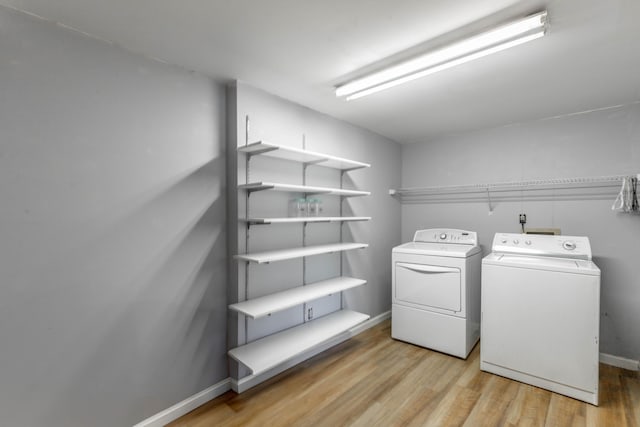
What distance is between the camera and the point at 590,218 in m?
2.88

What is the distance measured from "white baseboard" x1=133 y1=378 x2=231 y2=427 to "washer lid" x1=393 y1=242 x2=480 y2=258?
2.03 meters

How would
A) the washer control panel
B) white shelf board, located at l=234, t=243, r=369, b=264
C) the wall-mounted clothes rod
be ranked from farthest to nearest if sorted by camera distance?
the wall-mounted clothes rod, the washer control panel, white shelf board, located at l=234, t=243, r=369, b=264

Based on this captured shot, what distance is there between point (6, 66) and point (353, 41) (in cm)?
172

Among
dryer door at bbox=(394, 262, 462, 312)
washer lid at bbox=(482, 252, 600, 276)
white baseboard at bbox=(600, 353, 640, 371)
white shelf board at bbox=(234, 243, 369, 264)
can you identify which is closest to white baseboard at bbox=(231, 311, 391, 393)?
dryer door at bbox=(394, 262, 462, 312)

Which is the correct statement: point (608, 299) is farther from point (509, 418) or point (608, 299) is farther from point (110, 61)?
point (110, 61)

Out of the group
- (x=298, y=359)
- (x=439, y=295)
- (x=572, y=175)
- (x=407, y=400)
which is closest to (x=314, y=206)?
(x=298, y=359)

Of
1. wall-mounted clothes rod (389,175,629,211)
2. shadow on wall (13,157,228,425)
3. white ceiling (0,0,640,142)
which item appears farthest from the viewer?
wall-mounted clothes rod (389,175,629,211)

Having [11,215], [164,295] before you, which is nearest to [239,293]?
[164,295]

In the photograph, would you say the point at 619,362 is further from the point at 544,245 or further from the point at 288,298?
the point at 288,298

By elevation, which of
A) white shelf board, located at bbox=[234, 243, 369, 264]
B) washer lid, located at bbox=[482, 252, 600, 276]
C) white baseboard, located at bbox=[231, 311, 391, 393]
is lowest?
white baseboard, located at bbox=[231, 311, 391, 393]

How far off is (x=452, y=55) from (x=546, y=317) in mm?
2016

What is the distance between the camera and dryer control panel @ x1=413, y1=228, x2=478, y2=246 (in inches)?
132

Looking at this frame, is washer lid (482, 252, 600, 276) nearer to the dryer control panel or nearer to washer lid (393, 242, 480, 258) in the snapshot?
washer lid (393, 242, 480, 258)

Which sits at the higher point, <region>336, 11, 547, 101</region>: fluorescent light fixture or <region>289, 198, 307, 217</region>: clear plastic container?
<region>336, 11, 547, 101</region>: fluorescent light fixture
